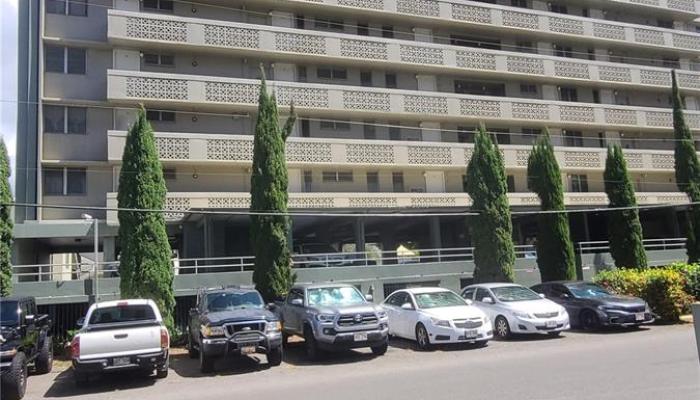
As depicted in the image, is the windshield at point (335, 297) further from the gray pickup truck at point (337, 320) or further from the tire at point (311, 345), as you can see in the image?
the tire at point (311, 345)

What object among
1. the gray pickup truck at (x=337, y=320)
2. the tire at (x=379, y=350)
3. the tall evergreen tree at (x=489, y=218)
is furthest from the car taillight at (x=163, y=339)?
the tall evergreen tree at (x=489, y=218)

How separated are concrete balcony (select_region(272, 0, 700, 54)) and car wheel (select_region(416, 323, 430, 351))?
2174 centimetres

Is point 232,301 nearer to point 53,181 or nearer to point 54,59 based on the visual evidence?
point 53,181

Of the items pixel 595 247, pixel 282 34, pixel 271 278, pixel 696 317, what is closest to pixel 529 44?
pixel 595 247

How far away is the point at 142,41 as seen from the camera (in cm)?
2797

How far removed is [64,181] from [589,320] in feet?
75.2

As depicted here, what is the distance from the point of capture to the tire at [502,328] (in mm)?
16312

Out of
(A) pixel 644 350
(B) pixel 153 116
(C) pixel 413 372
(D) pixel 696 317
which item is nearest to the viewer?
(D) pixel 696 317

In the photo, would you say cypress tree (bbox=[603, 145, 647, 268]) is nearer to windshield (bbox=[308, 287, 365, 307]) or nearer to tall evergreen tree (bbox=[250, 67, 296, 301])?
tall evergreen tree (bbox=[250, 67, 296, 301])

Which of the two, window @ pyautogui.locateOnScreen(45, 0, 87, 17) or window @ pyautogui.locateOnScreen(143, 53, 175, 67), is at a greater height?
window @ pyautogui.locateOnScreen(45, 0, 87, 17)

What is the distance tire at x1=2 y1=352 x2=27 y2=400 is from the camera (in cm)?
1041

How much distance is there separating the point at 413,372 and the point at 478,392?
270 centimetres

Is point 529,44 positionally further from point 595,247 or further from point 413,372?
point 413,372

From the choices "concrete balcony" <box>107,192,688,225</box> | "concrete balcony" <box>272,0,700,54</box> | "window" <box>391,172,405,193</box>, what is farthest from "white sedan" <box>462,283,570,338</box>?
"concrete balcony" <box>272,0,700,54</box>
